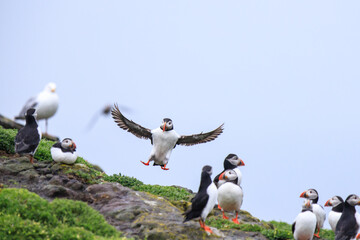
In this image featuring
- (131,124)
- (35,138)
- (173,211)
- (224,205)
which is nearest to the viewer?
(173,211)

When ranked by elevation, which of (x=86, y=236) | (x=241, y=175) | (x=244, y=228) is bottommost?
(x=86, y=236)

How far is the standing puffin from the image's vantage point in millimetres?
16969

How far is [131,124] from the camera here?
19.8m

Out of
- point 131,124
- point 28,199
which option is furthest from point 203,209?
point 131,124

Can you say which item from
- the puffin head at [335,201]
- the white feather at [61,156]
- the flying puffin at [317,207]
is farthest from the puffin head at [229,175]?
the white feather at [61,156]

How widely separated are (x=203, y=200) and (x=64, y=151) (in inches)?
213

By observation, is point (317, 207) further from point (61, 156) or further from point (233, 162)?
point (61, 156)

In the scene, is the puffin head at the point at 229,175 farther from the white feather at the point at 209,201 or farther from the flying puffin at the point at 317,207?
the white feather at the point at 209,201

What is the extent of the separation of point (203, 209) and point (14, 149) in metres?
7.59

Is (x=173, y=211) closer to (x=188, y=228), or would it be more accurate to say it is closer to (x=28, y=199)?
(x=188, y=228)

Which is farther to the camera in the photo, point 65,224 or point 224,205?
point 224,205

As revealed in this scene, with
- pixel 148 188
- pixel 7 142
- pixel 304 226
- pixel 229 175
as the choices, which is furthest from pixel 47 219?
pixel 7 142

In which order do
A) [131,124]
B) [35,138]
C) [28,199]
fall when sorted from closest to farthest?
1. [28,199]
2. [35,138]
3. [131,124]

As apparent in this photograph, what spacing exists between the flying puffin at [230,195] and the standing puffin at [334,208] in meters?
2.92
